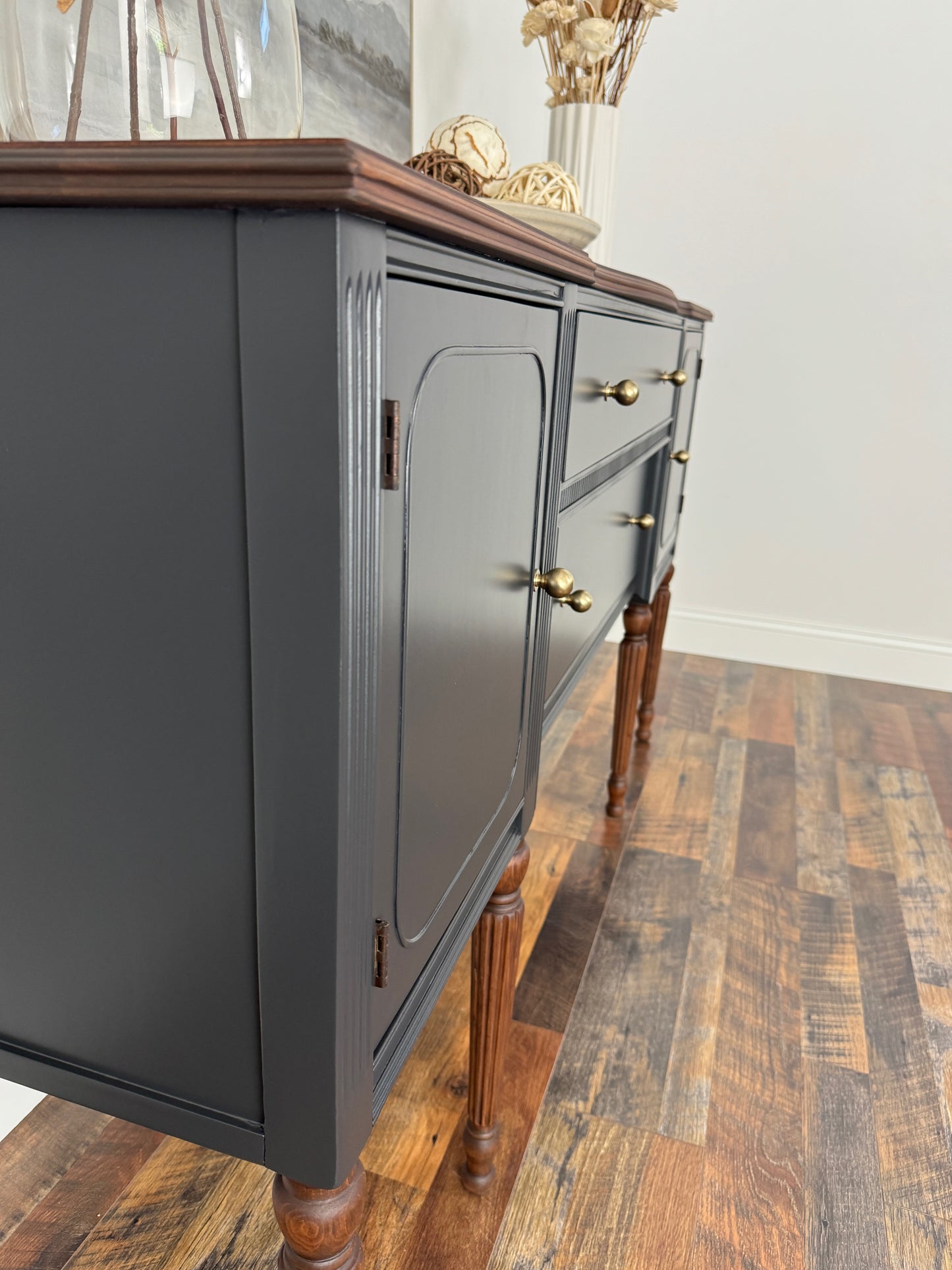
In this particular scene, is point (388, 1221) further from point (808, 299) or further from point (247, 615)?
point (808, 299)

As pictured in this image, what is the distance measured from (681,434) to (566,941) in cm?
93

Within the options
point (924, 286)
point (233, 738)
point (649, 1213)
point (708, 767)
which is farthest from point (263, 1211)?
point (924, 286)

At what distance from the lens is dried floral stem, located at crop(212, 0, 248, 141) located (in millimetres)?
494

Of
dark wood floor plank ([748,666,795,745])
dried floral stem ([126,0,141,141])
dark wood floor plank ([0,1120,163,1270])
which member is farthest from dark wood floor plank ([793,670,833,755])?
dried floral stem ([126,0,141,141])

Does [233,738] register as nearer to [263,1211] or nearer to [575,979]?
[263,1211]

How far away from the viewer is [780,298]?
2.32m

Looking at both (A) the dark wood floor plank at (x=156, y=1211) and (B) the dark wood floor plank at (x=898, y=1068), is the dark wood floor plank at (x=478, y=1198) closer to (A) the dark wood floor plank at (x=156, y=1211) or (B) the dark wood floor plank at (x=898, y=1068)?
(A) the dark wood floor plank at (x=156, y=1211)

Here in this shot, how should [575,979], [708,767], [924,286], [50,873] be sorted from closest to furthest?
1. [50,873]
2. [575,979]
3. [708,767]
4. [924,286]

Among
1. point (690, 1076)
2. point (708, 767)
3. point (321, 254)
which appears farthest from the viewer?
point (708, 767)

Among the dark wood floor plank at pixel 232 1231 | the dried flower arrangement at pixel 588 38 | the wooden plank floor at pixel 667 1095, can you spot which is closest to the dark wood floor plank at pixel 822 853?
the wooden plank floor at pixel 667 1095

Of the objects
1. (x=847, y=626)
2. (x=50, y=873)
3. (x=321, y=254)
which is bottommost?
(x=847, y=626)

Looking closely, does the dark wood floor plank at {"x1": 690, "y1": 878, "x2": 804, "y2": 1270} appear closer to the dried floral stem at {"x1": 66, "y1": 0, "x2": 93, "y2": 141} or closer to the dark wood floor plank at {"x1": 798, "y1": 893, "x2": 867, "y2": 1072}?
the dark wood floor plank at {"x1": 798, "y1": 893, "x2": 867, "y2": 1072}

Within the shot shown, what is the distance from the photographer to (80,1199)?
93 cm

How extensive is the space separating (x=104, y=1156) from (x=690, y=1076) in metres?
0.69
